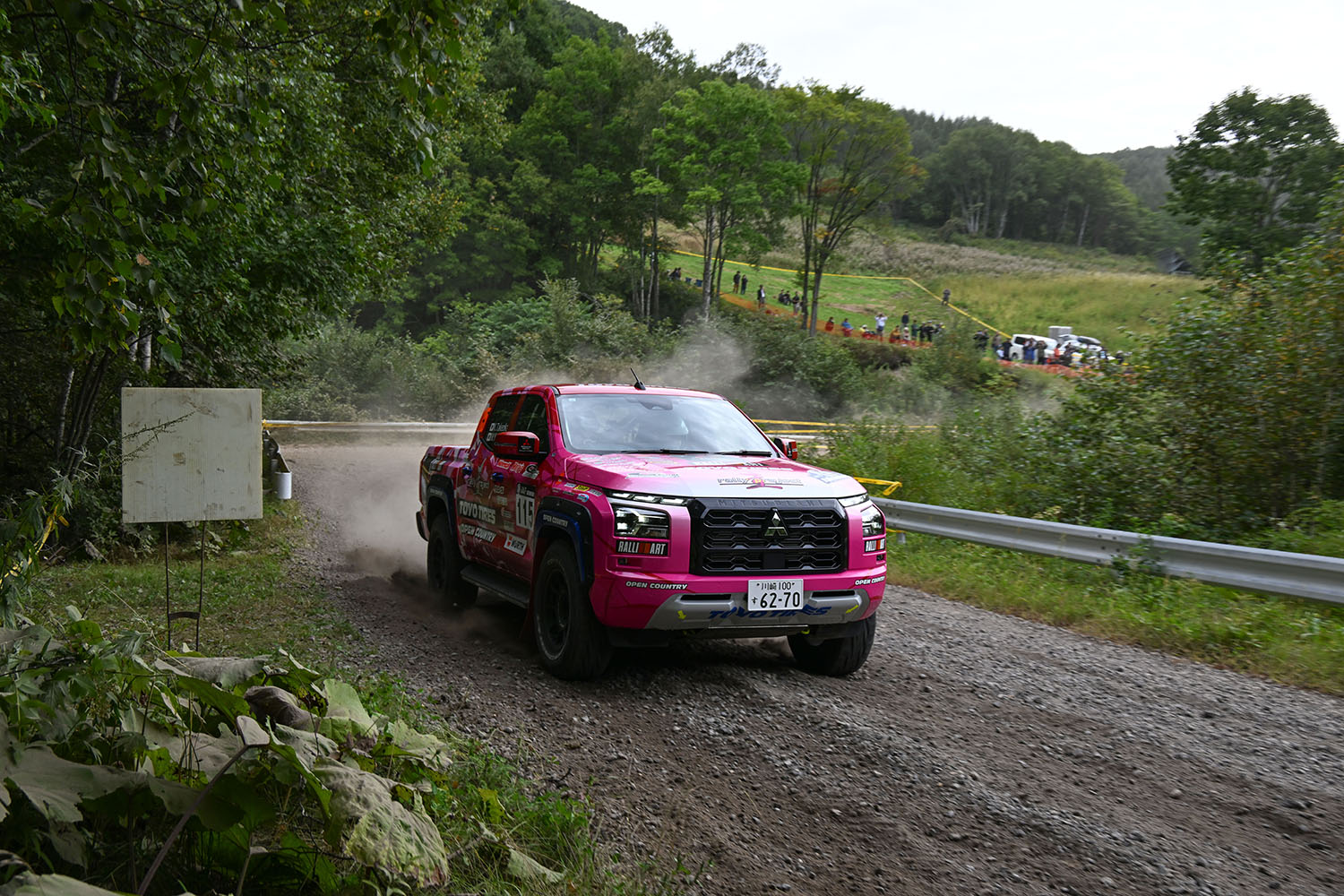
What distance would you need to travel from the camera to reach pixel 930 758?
5129 millimetres

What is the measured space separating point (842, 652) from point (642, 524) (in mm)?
Result: 1803

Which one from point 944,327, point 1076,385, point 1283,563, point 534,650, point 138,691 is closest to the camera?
point 138,691

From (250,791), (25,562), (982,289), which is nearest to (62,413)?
(25,562)

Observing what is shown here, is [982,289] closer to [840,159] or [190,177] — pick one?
[840,159]

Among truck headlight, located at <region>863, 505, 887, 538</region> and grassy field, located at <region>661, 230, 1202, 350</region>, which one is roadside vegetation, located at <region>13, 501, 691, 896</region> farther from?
grassy field, located at <region>661, 230, 1202, 350</region>

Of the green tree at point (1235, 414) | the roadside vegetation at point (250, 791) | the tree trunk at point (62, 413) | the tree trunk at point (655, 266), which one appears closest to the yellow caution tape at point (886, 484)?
the green tree at point (1235, 414)

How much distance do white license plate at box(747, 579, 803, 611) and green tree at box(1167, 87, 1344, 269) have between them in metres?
33.3

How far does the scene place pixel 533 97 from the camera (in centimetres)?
6488

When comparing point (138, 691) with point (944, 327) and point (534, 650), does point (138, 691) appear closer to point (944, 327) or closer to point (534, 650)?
point (534, 650)

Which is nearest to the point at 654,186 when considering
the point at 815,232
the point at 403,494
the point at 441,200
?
the point at 815,232

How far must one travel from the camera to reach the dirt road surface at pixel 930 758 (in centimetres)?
400

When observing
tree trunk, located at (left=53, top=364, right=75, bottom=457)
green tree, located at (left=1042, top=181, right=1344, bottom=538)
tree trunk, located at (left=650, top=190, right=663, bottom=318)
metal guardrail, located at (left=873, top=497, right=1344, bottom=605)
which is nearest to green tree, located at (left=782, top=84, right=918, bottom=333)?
tree trunk, located at (left=650, top=190, right=663, bottom=318)

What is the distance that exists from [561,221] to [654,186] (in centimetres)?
1281

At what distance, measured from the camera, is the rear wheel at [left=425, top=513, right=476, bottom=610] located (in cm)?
912
